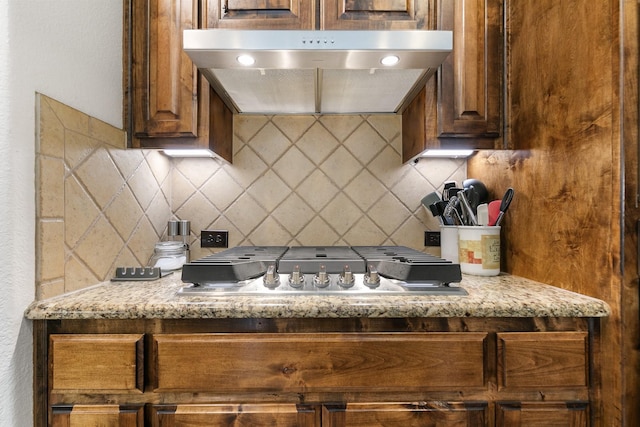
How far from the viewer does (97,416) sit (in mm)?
771

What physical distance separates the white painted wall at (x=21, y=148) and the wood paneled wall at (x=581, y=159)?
56.5 inches

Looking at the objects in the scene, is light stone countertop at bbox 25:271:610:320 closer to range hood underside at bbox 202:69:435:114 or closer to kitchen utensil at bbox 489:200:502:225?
kitchen utensil at bbox 489:200:502:225

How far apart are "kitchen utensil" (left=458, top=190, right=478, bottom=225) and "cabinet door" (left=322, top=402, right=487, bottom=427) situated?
62cm

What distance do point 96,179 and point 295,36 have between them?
0.78 m

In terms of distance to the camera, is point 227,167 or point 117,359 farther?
point 227,167

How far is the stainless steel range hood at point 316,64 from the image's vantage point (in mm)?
903

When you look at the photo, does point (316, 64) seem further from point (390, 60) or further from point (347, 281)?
point (347, 281)

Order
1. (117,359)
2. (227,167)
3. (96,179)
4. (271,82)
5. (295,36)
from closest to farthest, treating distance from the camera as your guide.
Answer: (117,359), (295,36), (96,179), (271,82), (227,167)

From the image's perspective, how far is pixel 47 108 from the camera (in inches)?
33.5

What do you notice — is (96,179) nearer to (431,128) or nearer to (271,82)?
(271,82)

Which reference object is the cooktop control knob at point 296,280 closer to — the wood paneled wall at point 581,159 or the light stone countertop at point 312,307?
the light stone countertop at point 312,307

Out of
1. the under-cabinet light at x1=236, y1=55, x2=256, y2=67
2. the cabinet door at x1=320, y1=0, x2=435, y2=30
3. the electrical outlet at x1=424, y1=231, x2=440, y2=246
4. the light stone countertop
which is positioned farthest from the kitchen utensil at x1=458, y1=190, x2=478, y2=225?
the under-cabinet light at x1=236, y1=55, x2=256, y2=67

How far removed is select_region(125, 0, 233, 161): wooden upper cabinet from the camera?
1.12 m

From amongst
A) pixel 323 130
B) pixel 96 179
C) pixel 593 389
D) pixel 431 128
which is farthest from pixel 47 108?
pixel 593 389
